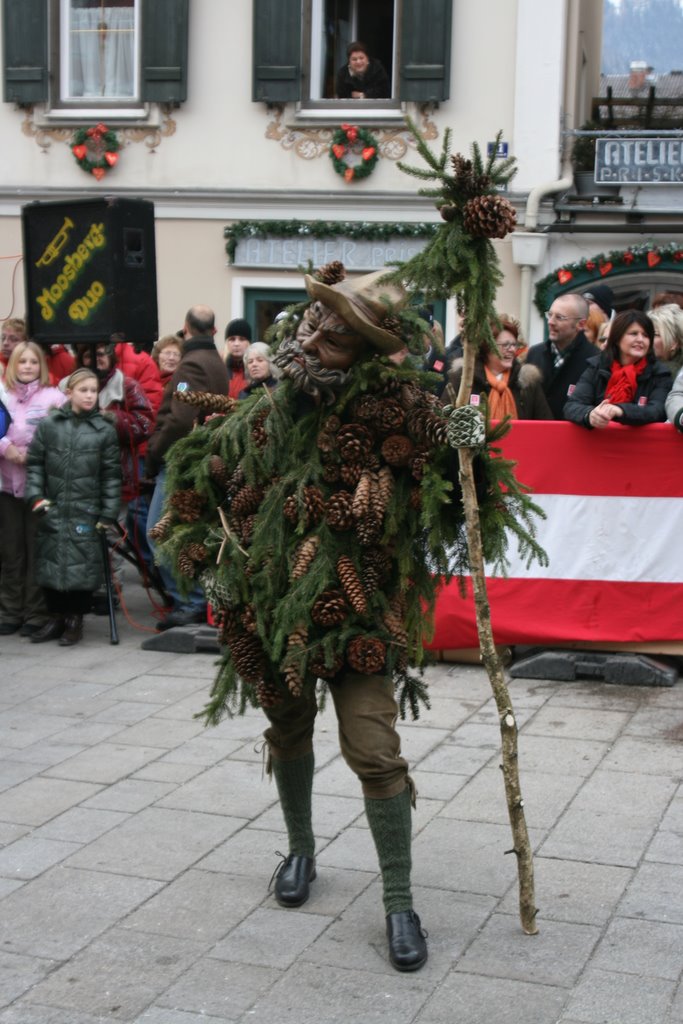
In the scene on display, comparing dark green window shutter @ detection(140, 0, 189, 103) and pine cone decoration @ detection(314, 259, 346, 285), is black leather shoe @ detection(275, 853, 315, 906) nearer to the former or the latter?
pine cone decoration @ detection(314, 259, 346, 285)

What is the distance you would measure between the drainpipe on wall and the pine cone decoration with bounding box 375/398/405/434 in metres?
10.1

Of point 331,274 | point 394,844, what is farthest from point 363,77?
point 394,844

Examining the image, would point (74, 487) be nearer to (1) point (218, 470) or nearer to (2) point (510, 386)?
(2) point (510, 386)

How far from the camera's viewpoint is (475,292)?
13.8 ft

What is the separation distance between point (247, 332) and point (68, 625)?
2751 millimetres

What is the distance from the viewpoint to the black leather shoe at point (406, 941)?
4281mm

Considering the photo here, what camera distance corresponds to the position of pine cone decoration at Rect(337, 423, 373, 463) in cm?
441

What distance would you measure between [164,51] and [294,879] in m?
12.0

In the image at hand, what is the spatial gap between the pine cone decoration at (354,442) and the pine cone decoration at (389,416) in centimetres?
5

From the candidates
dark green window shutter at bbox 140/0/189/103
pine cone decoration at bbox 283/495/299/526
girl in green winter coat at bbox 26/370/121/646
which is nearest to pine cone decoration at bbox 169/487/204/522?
pine cone decoration at bbox 283/495/299/526

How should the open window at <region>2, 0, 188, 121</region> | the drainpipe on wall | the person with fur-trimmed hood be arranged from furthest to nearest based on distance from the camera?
the open window at <region>2, 0, 188, 121</region>
the drainpipe on wall
the person with fur-trimmed hood

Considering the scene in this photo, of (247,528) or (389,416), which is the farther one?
(247,528)

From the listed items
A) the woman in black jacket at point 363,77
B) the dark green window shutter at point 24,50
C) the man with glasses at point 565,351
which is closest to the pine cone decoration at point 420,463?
the man with glasses at point 565,351

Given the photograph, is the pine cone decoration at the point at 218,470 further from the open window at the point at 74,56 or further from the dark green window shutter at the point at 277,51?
the open window at the point at 74,56
